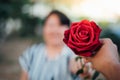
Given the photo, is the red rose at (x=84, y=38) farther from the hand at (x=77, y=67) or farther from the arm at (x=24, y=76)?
the arm at (x=24, y=76)

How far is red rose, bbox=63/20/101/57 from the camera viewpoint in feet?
2.61

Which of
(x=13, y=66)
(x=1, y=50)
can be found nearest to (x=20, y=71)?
(x=13, y=66)

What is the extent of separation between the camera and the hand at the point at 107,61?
74cm

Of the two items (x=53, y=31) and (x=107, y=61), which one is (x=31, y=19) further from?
(x=107, y=61)

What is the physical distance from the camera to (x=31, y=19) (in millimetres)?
1518

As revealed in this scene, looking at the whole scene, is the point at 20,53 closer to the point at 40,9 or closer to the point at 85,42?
the point at 40,9

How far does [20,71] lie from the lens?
154cm

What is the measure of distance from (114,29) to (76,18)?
0.57 feet

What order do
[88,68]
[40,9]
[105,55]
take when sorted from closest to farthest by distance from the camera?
[105,55] → [88,68] → [40,9]

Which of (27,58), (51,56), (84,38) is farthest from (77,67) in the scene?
(84,38)

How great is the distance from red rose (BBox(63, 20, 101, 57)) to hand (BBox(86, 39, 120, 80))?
0.02 meters

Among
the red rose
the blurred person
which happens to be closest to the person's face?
the blurred person

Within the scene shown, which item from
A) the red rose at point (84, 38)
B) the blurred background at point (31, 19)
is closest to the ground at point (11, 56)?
the blurred background at point (31, 19)

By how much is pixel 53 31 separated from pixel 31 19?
0.13 meters
